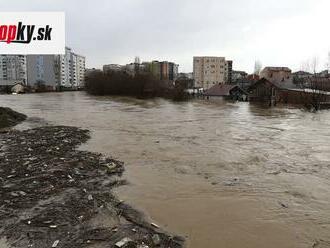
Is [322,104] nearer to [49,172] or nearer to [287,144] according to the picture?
[287,144]

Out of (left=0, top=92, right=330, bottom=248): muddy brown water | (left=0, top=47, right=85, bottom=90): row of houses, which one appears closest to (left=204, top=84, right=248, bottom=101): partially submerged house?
(left=0, top=92, right=330, bottom=248): muddy brown water

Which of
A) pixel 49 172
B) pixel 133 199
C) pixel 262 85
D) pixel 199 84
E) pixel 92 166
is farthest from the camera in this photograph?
pixel 199 84

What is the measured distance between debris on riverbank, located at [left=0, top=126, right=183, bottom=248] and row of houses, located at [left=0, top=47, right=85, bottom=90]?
106 metres

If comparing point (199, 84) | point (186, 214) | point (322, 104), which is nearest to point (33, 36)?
point (186, 214)

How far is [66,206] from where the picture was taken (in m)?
7.73

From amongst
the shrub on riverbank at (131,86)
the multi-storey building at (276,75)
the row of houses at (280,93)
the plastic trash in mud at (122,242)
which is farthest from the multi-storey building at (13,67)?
the plastic trash in mud at (122,242)

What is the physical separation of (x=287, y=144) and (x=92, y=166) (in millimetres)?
9611

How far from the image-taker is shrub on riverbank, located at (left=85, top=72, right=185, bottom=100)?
6463 centimetres

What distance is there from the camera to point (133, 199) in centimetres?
869

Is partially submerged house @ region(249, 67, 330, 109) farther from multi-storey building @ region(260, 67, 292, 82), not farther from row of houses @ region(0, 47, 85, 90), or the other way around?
row of houses @ region(0, 47, 85, 90)

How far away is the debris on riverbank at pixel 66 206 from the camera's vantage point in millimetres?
6297

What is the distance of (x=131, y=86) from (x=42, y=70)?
67.8m

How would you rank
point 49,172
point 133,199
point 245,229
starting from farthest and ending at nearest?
point 49,172, point 133,199, point 245,229

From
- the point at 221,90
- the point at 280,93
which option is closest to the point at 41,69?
the point at 221,90
